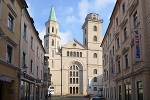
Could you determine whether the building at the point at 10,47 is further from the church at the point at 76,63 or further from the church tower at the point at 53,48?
the church at the point at 76,63

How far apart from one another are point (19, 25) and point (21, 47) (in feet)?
6.80

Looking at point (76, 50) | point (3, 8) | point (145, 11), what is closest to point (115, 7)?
point (145, 11)

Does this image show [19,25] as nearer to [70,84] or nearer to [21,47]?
[21,47]

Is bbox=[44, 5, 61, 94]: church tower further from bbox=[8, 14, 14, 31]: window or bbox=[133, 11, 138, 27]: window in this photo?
→ bbox=[8, 14, 14, 31]: window

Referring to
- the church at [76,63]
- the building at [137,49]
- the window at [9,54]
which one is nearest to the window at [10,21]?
the window at [9,54]

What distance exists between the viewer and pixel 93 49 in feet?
261

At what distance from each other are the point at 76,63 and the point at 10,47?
61.5 metres

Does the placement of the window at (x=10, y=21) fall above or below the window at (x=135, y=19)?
below

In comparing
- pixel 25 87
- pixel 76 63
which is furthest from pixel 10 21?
pixel 76 63

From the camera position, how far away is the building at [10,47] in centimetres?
1481

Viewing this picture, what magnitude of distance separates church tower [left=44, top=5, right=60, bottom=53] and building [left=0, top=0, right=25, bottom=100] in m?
59.5

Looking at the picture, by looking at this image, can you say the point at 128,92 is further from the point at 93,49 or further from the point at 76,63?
the point at 93,49

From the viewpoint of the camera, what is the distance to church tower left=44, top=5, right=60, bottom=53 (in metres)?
79.5

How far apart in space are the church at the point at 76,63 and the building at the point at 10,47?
187ft
